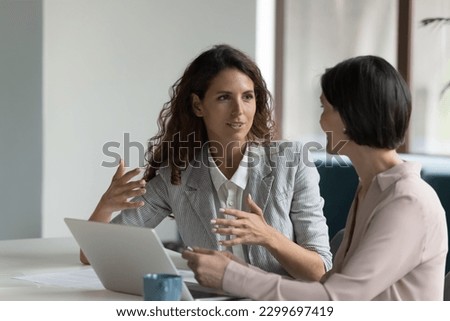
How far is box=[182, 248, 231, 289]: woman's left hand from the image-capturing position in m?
1.89

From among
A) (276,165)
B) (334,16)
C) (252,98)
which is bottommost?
(276,165)

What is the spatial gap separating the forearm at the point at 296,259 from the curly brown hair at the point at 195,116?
1.76ft

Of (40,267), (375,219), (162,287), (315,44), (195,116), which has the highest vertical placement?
(315,44)

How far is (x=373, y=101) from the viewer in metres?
1.83

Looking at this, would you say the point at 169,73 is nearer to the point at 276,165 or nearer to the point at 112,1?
the point at 112,1

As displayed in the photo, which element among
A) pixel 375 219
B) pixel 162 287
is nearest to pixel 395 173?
pixel 375 219

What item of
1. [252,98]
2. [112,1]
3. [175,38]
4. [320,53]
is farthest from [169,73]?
[252,98]

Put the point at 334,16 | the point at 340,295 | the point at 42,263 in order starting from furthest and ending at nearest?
the point at 334,16, the point at 42,263, the point at 340,295

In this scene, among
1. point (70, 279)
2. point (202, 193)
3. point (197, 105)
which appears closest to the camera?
point (70, 279)

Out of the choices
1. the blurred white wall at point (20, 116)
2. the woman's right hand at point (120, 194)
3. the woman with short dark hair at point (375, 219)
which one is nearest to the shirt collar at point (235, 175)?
the woman's right hand at point (120, 194)

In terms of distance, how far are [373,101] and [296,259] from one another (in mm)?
768

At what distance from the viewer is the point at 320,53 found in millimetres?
6348

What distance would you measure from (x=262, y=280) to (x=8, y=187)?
321cm

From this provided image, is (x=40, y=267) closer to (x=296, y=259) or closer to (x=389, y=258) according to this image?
(x=296, y=259)
